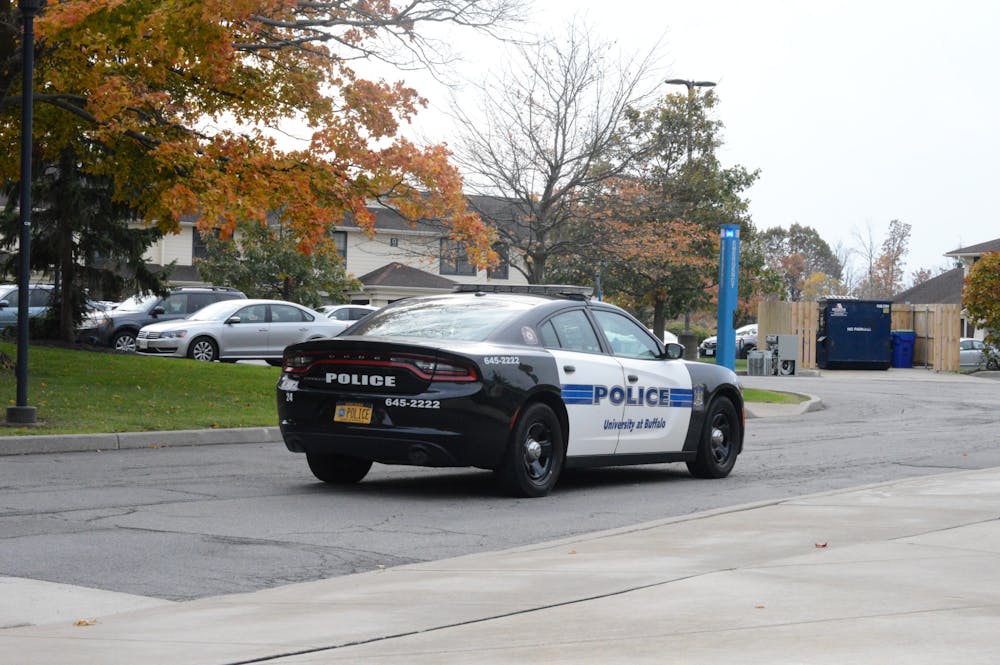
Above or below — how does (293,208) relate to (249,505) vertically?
above

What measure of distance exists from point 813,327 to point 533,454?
1392 inches

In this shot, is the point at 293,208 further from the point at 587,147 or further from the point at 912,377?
the point at 912,377

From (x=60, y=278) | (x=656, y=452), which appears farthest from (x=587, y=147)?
(x=656, y=452)

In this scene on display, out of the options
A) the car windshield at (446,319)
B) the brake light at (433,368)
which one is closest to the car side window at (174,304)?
the car windshield at (446,319)

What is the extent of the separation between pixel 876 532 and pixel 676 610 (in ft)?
9.79

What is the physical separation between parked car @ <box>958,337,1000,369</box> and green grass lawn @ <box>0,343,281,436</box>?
2745 centimetres

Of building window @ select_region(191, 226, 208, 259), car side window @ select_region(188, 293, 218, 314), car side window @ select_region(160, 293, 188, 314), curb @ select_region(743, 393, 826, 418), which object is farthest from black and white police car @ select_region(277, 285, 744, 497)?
building window @ select_region(191, 226, 208, 259)

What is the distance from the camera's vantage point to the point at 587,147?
2889 cm

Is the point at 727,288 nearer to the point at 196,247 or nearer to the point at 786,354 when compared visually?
the point at 786,354

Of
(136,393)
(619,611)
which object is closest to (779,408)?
(136,393)

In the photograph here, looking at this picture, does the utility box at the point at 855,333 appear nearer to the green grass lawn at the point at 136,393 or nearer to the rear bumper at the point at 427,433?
the green grass lawn at the point at 136,393

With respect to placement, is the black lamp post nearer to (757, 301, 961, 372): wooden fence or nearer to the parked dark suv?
the parked dark suv

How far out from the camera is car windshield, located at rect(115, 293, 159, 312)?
30.7m

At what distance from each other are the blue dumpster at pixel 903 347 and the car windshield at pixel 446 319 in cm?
3767
